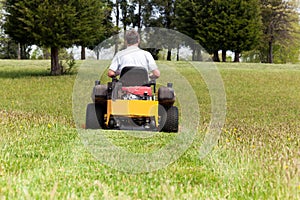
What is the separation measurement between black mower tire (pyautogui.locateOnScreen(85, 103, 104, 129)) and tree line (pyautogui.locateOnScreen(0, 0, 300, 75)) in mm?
3965

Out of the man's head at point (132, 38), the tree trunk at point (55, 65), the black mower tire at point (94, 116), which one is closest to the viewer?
the man's head at point (132, 38)

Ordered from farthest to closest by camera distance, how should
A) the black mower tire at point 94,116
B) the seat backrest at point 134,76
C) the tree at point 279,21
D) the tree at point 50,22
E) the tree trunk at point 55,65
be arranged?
the tree at point 279,21, the tree trunk at point 55,65, the tree at point 50,22, the black mower tire at point 94,116, the seat backrest at point 134,76

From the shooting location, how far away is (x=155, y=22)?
55.3 meters

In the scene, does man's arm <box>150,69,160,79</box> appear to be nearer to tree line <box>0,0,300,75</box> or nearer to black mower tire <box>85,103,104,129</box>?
black mower tire <box>85,103,104,129</box>

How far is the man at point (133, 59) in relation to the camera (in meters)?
8.39

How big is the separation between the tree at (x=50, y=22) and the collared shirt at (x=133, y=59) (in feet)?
58.3

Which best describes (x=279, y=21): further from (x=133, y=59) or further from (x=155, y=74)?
(x=133, y=59)

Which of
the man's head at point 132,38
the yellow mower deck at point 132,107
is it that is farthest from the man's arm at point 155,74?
the yellow mower deck at point 132,107

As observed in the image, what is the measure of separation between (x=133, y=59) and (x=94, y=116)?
4.14 feet

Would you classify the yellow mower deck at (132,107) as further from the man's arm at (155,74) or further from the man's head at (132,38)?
the man's head at (132,38)

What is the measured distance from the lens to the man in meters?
8.39

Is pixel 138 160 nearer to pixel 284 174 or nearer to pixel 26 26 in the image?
pixel 284 174

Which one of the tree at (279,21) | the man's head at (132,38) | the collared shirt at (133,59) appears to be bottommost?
the collared shirt at (133,59)

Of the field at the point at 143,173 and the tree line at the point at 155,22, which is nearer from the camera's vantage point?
the field at the point at 143,173
